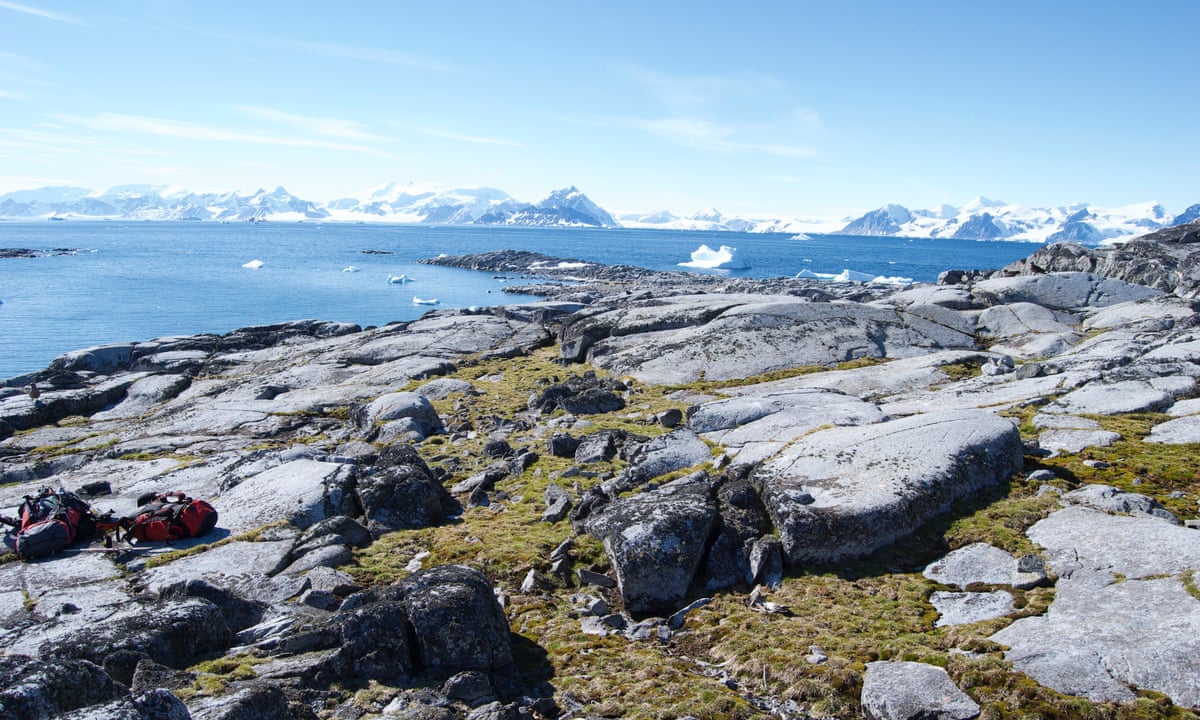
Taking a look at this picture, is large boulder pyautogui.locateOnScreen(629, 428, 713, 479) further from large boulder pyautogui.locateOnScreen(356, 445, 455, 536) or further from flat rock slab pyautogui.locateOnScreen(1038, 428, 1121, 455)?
flat rock slab pyautogui.locateOnScreen(1038, 428, 1121, 455)

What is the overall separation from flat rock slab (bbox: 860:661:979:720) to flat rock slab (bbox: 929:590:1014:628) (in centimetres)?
195

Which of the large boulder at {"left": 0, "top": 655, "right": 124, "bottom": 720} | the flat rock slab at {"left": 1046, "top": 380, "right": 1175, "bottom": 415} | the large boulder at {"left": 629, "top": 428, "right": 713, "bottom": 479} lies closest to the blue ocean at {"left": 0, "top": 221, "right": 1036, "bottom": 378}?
the large boulder at {"left": 629, "top": 428, "right": 713, "bottom": 479}

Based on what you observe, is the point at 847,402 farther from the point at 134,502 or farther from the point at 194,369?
the point at 194,369

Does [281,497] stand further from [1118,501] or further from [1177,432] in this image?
[1177,432]

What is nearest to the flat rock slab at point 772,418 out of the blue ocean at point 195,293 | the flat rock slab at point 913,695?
the flat rock slab at point 913,695

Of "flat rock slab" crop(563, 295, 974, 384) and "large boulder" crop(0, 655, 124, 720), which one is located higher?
"flat rock slab" crop(563, 295, 974, 384)

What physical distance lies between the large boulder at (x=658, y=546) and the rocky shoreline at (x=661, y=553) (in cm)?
6

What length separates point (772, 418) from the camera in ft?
71.8

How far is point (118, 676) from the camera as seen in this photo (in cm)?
1019

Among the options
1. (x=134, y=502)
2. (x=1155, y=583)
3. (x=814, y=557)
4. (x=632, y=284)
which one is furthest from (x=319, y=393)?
(x=632, y=284)

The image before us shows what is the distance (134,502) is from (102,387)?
23.3 meters

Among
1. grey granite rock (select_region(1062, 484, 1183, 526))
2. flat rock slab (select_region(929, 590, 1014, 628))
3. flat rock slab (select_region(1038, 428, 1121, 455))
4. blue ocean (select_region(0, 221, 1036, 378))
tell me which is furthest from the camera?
blue ocean (select_region(0, 221, 1036, 378))

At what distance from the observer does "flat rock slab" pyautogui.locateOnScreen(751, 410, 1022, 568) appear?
14383mm

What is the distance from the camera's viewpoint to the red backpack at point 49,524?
15570 mm
